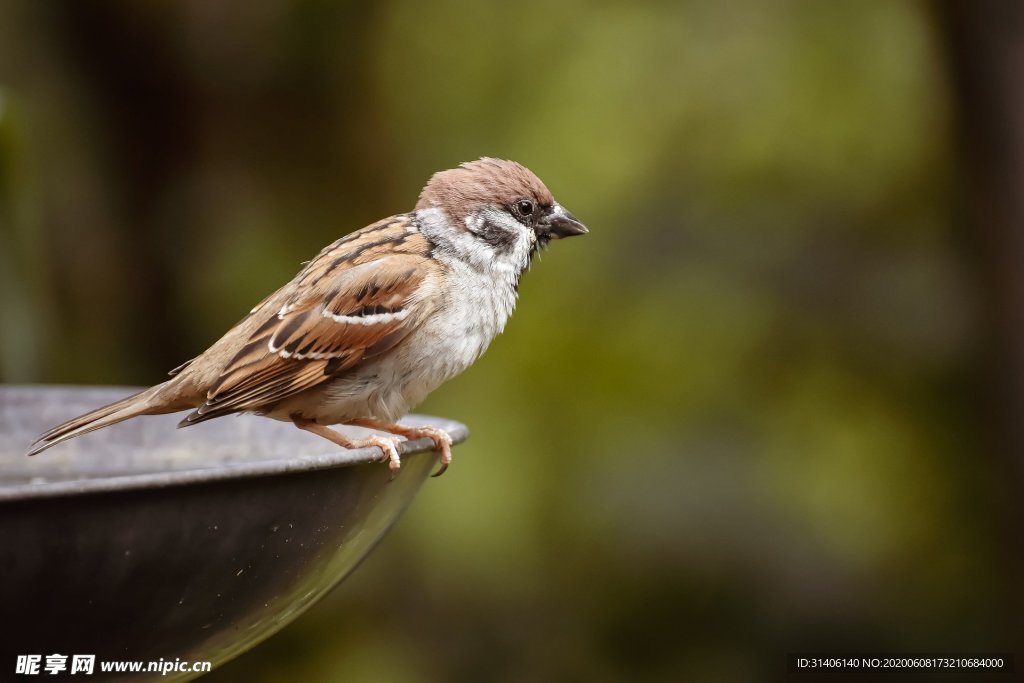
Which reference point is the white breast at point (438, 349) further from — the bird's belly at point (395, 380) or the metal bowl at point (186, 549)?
the metal bowl at point (186, 549)

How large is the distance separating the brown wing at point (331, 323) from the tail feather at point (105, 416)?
0.37 feet

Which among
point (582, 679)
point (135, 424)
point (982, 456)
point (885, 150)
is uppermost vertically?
point (885, 150)

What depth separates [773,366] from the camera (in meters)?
3.93

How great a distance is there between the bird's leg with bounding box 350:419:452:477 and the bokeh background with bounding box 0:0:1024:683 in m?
1.51

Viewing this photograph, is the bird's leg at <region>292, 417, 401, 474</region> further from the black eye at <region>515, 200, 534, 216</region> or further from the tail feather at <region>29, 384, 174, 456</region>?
the black eye at <region>515, 200, 534, 216</region>

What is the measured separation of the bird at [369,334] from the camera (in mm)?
2129

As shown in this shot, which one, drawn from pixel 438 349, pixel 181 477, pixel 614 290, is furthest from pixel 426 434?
pixel 614 290

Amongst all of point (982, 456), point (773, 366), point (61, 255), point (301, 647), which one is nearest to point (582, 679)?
point (301, 647)

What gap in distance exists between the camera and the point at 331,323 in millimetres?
2207

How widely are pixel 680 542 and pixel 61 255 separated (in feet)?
7.97

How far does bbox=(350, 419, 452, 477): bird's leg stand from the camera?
1.95 metres

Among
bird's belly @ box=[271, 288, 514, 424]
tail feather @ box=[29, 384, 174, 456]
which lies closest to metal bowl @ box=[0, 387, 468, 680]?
bird's belly @ box=[271, 288, 514, 424]

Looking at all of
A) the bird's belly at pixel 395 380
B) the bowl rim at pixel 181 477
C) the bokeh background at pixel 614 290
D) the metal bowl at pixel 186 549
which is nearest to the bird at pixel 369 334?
the bird's belly at pixel 395 380

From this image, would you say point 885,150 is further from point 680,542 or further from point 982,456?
point 680,542
